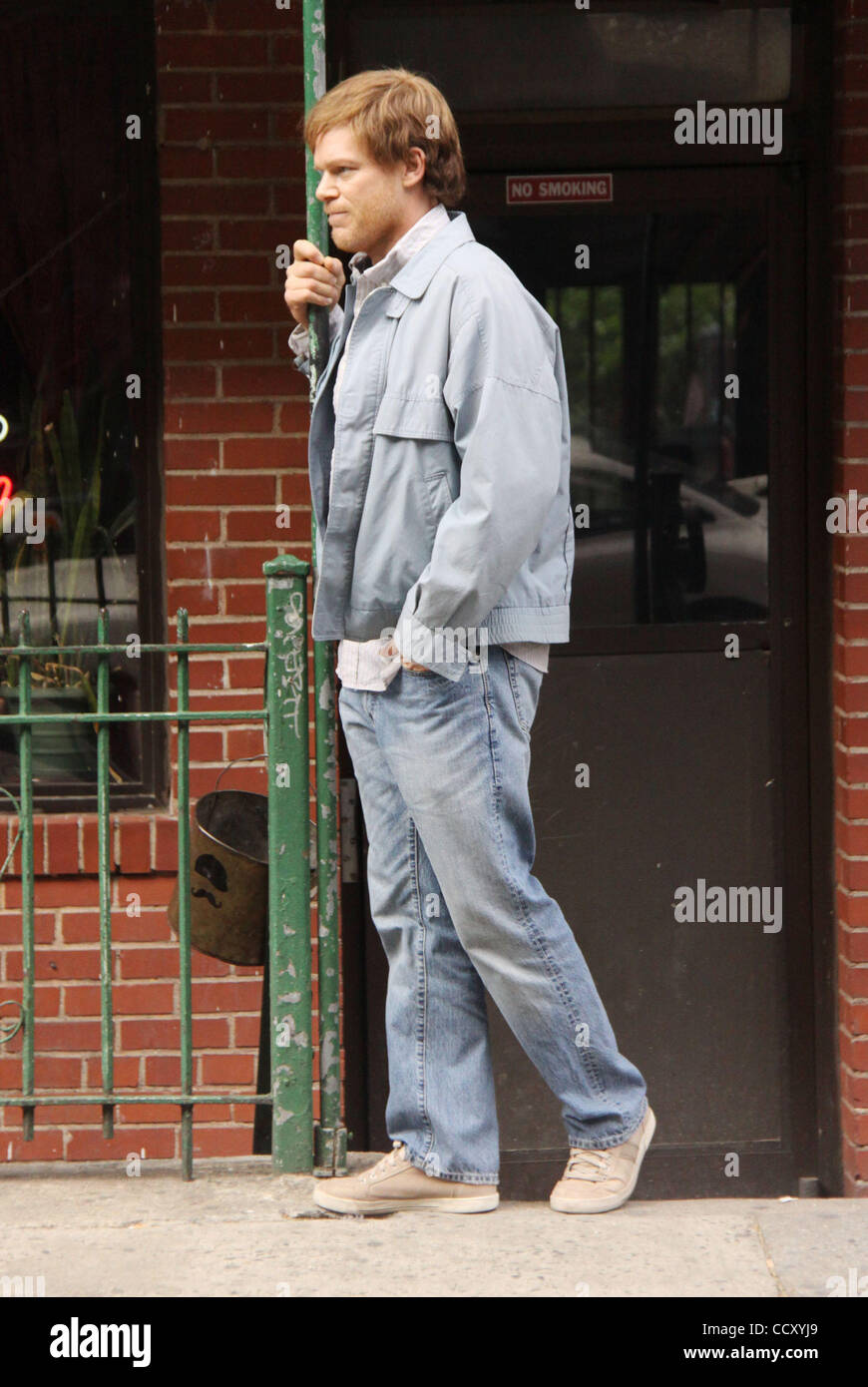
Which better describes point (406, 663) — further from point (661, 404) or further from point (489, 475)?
point (661, 404)

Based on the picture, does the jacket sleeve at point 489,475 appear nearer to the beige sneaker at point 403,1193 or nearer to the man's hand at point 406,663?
the man's hand at point 406,663

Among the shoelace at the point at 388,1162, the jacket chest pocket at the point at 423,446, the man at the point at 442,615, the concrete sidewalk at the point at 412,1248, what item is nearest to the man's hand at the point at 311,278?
the man at the point at 442,615

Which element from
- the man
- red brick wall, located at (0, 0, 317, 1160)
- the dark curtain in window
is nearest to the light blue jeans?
the man

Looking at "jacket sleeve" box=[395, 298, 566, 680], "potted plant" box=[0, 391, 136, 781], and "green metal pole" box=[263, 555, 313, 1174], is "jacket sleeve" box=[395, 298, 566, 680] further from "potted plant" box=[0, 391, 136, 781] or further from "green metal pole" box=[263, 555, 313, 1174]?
"potted plant" box=[0, 391, 136, 781]

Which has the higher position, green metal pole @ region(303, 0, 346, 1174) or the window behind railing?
the window behind railing

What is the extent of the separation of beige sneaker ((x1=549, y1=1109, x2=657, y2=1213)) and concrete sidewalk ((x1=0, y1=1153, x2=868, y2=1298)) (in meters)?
0.03

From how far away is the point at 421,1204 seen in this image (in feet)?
11.0

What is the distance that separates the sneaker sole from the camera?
10.9ft

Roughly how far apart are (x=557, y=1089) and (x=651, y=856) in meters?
1.57

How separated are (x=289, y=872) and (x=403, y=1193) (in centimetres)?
68

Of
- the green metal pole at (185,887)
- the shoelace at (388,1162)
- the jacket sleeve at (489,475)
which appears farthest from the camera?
the green metal pole at (185,887)

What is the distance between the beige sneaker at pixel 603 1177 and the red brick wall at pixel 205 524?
1.42 m

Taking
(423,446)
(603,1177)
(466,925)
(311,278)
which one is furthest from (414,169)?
(603,1177)

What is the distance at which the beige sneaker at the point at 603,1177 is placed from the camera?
3322mm
